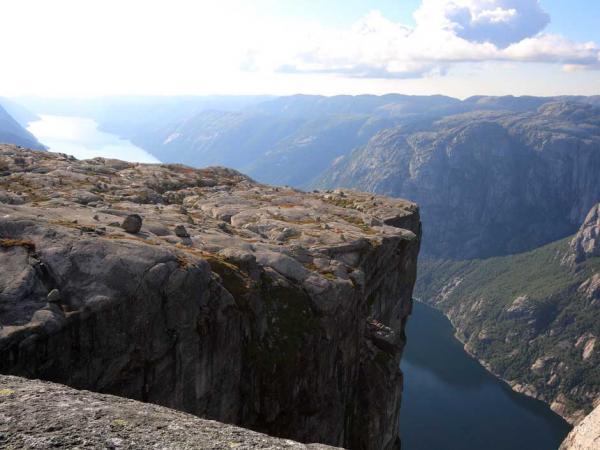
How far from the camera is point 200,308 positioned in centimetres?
4053

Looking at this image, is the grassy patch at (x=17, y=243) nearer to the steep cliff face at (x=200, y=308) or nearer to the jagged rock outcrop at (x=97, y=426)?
the steep cliff face at (x=200, y=308)

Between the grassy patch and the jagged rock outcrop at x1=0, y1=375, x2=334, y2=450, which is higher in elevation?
the grassy patch

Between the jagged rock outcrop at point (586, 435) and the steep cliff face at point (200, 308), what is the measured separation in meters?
25.5

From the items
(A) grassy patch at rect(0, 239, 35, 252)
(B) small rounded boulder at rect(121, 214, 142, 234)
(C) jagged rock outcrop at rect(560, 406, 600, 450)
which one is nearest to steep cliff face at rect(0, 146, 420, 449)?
(A) grassy patch at rect(0, 239, 35, 252)

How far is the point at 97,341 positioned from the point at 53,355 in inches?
119

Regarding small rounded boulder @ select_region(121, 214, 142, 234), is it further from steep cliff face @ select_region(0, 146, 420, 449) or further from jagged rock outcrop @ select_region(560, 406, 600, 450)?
jagged rock outcrop @ select_region(560, 406, 600, 450)

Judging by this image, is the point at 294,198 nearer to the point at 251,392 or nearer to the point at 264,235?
the point at 264,235

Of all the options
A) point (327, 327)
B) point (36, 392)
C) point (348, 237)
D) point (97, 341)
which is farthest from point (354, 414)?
point (36, 392)

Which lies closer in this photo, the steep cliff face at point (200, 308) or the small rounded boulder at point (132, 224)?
the steep cliff face at point (200, 308)

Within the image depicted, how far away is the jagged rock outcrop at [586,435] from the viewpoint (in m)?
22.5

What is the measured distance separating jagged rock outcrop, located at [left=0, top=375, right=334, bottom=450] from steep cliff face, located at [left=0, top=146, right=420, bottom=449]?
12.6 meters

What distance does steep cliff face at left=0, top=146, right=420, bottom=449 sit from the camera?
110 feet

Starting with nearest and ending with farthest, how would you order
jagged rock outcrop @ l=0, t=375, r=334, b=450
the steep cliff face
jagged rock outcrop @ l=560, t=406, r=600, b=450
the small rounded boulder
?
jagged rock outcrop @ l=0, t=375, r=334, b=450 → jagged rock outcrop @ l=560, t=406, r=600, b=450 → the steep cliff face → the small rounded boulder

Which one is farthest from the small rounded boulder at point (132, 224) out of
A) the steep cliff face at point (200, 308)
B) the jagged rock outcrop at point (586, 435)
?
the jagged rock outcrop at point (586, 435)
